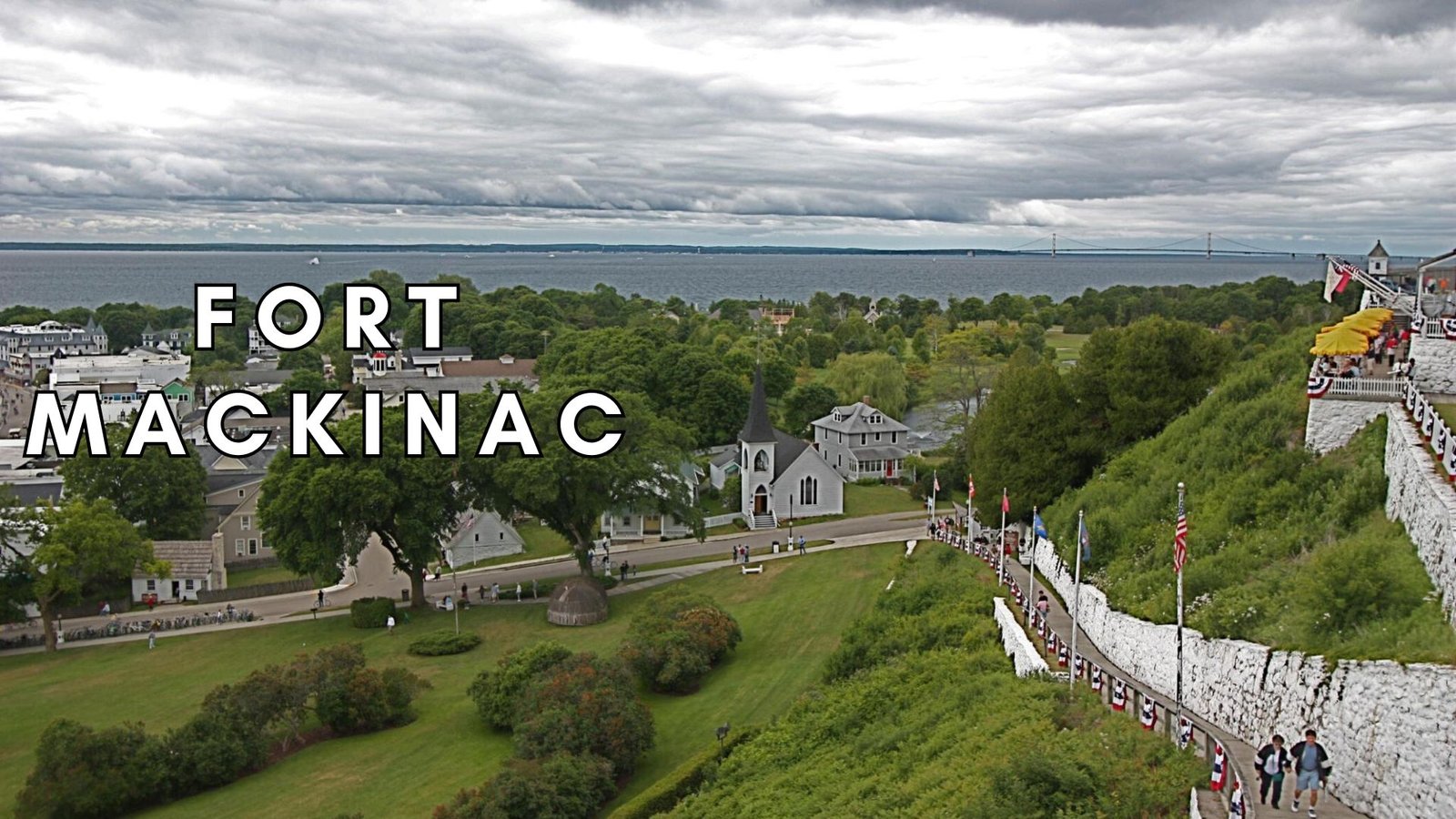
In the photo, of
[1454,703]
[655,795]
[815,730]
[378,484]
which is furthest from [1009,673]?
[378,484]

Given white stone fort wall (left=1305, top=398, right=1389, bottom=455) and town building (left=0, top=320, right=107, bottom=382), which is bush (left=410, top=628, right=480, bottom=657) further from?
town building (left=0, top=320, right=107, bottom=382)

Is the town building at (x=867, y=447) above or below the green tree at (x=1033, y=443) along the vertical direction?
below

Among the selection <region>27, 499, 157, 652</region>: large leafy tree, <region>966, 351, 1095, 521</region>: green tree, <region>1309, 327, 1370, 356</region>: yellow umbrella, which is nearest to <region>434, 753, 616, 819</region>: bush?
<region>966, 351, 1095, 521</region>: green tree

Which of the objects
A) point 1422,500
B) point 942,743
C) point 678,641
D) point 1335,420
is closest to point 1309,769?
point 1422,500

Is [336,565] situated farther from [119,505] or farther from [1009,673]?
[1009,673]

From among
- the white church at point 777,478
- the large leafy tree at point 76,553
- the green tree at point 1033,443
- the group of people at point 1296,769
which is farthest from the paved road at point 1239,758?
the large leafy tree at point 76,553

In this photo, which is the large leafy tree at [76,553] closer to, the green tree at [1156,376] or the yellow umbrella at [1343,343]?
the green tree at [1156,376]
